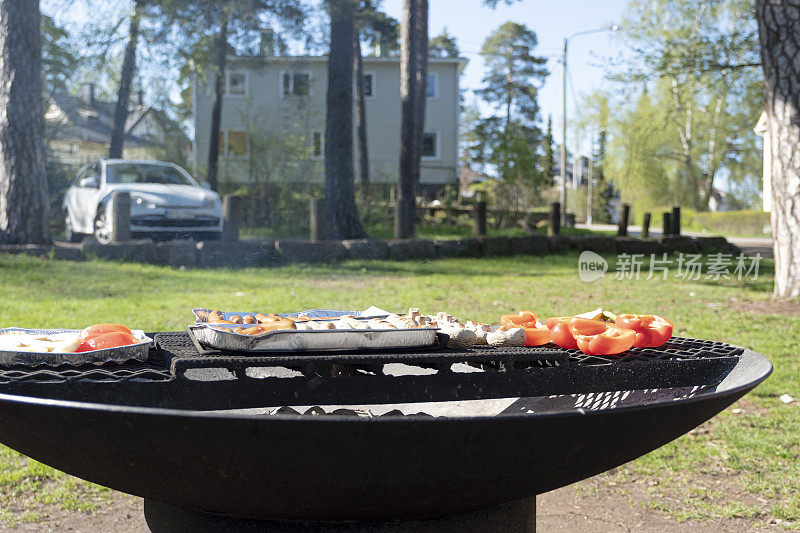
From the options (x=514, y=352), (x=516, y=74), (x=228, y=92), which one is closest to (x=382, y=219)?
(x=228, y=92)

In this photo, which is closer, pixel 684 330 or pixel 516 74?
pixel 684 330

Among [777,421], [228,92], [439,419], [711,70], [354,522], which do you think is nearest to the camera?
[439,419]

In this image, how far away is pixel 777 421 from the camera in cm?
400

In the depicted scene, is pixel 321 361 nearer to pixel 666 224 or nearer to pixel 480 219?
pixel 480 219

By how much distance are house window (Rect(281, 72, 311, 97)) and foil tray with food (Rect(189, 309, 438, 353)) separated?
22382mm

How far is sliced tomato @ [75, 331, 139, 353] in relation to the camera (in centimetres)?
171

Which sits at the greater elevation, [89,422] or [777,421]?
[89,422]

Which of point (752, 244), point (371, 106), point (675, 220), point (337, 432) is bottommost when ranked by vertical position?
point (752, 244)

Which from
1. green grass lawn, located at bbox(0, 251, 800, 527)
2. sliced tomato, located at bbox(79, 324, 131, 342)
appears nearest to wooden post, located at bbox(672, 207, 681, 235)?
green grass lawn, located at bbox(0, 251, 800, 527)

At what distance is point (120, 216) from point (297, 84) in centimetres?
1798

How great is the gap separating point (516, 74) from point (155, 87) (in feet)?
72.1

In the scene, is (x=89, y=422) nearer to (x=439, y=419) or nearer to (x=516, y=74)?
(x=439, y=419)

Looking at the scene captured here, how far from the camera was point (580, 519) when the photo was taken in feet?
9.57

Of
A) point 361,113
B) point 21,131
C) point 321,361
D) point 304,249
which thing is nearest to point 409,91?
point 304,249
